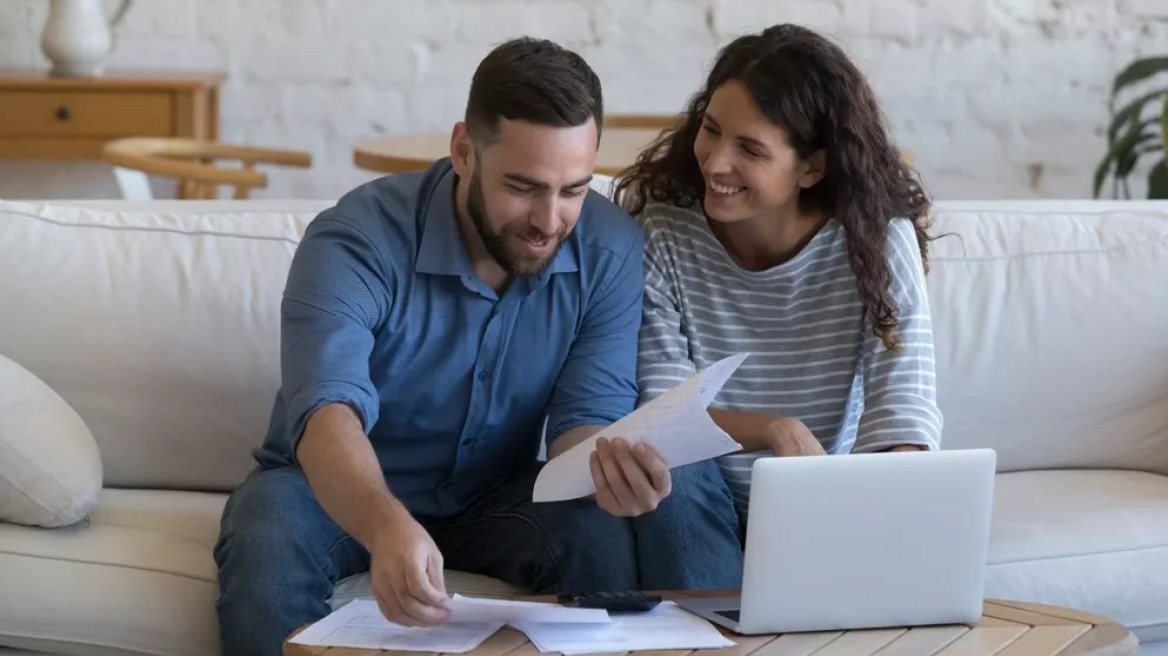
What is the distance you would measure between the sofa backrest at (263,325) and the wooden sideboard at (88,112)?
4.13ft

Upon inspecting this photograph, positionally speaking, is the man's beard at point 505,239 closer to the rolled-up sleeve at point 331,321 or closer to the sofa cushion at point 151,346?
the rolled-up sleeve at point 331,321

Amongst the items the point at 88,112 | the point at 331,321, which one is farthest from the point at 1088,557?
the point at 88,112

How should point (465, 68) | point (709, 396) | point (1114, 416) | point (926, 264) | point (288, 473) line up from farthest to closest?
point (465, 68)
point (1114, 416)
point (926, 264)
point (288, 473)
point (709, 396)

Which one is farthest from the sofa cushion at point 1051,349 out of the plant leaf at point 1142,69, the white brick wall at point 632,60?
the white brick wall at point 632,60

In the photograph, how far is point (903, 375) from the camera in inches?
74.0

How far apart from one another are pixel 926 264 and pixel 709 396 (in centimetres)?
76

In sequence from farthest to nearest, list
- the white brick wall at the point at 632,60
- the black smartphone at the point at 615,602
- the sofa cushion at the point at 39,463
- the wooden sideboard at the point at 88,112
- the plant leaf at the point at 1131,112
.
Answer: the white brick wall at the point at 632,60, the plant leaf at the point at 1131,112, the wooden sideboard at the point at 88,112, the sofa cushion at the point at 39,463, the black smartphone at the point at 615,602

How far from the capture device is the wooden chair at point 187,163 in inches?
115

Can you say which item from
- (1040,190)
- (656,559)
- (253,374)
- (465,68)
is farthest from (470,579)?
(1040,190)

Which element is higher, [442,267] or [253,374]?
[442,267]

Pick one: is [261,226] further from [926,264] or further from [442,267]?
[926,264]

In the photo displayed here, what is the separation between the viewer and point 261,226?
2215 millimetres

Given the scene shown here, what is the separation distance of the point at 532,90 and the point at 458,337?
32 cm

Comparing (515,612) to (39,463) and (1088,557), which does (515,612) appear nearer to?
(39,463)
